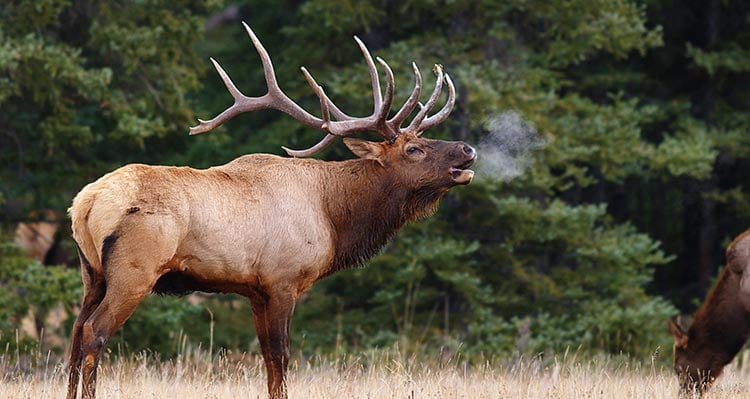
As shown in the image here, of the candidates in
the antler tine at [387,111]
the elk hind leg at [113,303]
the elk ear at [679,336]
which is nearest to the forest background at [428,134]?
the elk ear at [679,336]

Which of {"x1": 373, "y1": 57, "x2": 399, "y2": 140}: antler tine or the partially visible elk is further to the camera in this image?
the partially visible elk

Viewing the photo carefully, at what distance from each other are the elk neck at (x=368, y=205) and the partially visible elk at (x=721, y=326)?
8.68ft

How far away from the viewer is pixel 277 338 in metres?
7.58

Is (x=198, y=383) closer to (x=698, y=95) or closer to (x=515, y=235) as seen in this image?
(x=515, y=235)

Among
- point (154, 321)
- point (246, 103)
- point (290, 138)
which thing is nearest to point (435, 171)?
point (246, 103)

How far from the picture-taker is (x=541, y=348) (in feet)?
46.8

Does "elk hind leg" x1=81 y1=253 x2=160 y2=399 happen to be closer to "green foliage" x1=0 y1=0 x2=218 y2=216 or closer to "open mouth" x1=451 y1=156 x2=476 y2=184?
"open mouth" x1=451 y1=156 x2=476 y2=184

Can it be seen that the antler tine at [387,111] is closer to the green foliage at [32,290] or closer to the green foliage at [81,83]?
the green foliage at [81,83]

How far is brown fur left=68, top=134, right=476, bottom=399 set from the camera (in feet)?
22.6

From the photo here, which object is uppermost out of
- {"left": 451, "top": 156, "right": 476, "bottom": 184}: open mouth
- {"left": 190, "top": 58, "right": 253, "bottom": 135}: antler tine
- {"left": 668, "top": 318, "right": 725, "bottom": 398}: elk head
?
{"left": 190, "top": 58, "right": 253, "bottom": 135}: antler tine

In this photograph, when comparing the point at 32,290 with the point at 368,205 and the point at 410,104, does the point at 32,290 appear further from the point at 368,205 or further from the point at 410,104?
the point at 410,104

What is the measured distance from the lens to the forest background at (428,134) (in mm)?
13234

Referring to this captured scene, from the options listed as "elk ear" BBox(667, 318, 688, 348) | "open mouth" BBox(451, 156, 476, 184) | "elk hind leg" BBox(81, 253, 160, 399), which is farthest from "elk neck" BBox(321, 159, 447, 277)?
"elk ear" BBox(667, 318, 688, 348)

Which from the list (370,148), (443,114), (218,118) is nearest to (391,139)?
(370,148)
